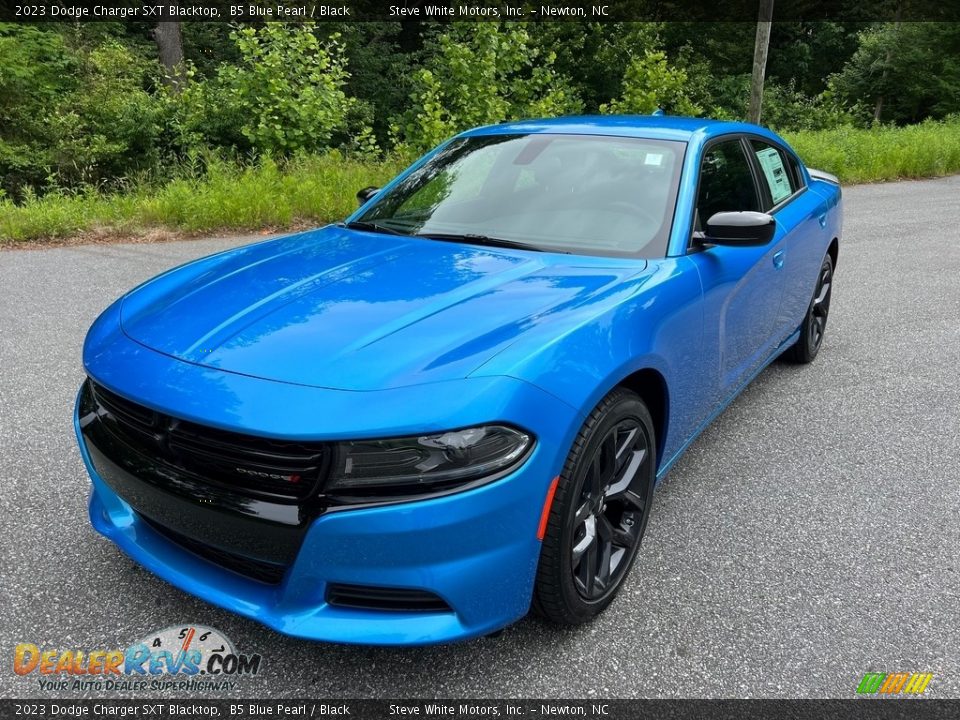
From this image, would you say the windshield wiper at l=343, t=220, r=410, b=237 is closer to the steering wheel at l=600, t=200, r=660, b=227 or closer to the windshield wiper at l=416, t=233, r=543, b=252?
the windshield wiper at l=416, t=233, r=543, b=252

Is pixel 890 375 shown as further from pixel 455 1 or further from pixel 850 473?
pixel 455 1

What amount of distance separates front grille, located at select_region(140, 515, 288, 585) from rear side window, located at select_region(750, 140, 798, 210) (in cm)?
311

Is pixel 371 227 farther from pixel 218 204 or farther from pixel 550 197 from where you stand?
pixel 218 204

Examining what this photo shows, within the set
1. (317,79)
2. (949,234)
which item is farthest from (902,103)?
(317,79)

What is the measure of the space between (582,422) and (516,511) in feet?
1.10

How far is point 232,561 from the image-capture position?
2.00 m

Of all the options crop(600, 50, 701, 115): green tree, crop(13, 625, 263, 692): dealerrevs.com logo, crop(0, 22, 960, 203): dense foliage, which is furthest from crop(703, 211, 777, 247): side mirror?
crop(600, 50, 701, 115): green tree

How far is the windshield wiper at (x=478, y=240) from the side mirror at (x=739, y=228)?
66cm

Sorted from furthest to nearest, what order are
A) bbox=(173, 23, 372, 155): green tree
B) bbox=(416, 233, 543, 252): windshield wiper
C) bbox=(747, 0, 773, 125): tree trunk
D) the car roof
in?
bbox=(747, 0, 773, 125): tree trunk
bbox=(173, 23, 372, 155): green tree
the car roof
bbox=(416, 233, 543, 252): windshield wiper

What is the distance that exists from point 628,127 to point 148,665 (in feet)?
9.50

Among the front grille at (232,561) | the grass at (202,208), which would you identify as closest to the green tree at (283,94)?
the grass at (202,208)

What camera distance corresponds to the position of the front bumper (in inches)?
69.3

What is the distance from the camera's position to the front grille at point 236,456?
1775 millimetres

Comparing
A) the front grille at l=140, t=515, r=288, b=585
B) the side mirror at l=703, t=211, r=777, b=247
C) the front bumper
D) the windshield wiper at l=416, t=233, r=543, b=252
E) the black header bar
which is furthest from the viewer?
the black header bar
